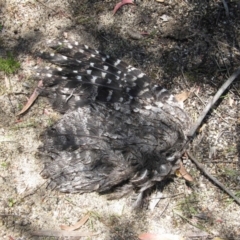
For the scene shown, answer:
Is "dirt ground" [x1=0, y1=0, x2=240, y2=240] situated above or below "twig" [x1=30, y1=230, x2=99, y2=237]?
above

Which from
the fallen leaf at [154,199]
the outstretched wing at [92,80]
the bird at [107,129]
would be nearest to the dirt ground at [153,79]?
the fallen leaf at [154,199]

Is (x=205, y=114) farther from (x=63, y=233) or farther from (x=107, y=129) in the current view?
(x=63, y=233)

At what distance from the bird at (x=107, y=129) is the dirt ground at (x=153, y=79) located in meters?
0.18

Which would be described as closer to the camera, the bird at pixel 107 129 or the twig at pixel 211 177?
the bird at pixel 107 129

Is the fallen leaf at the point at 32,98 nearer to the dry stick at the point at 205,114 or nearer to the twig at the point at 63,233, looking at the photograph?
the twig at the point at 63,233

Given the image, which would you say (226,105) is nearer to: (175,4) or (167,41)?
(167,41)

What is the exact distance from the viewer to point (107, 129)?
3.54 meters

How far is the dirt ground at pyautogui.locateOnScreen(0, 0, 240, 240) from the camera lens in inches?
147

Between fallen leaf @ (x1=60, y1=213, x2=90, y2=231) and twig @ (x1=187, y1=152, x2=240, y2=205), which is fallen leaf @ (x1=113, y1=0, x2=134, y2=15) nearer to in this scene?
twig @ (x1=187, y1=152, x2=240, y2=205)

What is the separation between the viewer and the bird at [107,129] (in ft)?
11.4

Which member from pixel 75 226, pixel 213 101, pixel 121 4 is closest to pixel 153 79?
pixel 213 101

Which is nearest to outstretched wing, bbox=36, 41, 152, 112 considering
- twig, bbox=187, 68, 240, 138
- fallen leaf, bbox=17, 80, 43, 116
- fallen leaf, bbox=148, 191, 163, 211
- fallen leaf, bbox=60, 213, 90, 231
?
fallen leaf, bbox=17, 80, 43, 116

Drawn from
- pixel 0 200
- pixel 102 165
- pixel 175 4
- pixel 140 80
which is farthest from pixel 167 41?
pixel 0 200

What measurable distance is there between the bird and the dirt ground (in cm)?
18
